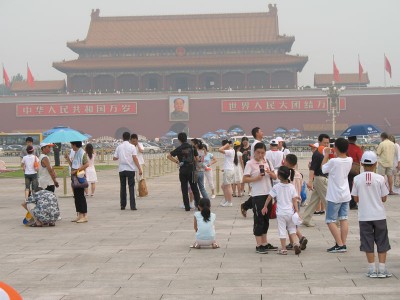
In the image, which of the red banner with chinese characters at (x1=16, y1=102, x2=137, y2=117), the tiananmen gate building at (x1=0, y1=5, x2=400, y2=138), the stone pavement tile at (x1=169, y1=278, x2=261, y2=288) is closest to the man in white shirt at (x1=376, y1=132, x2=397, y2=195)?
the stone pavement tile at (x1=169, y1=278, x2=261, y2=288)

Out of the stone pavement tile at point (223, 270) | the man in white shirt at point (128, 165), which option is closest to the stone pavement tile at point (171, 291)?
the stone pavement tile at point (223, 270)

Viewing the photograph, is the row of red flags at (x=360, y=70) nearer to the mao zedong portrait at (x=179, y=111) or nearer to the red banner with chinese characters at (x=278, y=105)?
Result: the red banner with chinese characters at (x=278, y=105)

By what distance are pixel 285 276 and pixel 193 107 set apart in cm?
5503

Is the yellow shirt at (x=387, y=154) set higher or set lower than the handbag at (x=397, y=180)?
higher

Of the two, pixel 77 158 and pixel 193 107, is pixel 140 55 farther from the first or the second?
pixel 77 158

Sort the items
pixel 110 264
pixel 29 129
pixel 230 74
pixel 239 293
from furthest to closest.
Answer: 1. pixel 230 74
2. pixel 29 129
3. pixel 110 264
4. pixel 239 293

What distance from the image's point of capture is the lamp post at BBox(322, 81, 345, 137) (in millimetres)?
54219

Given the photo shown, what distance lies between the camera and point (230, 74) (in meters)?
65.7

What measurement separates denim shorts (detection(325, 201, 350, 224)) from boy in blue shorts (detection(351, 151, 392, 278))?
1209mm

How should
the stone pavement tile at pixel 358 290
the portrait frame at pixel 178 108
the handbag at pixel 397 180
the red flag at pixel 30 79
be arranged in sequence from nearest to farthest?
the stone pavement tile at pixel 358 290, the handbag at pixel 397 180, the portrait frame at pixel 178 108, the red flag at pixel 30 79

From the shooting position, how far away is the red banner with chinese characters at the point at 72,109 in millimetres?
61719

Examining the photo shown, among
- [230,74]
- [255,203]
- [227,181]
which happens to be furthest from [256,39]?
[255,203]

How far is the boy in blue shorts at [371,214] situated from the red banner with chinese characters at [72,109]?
180 ft

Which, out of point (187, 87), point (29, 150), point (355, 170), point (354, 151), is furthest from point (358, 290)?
point (187, 87)
